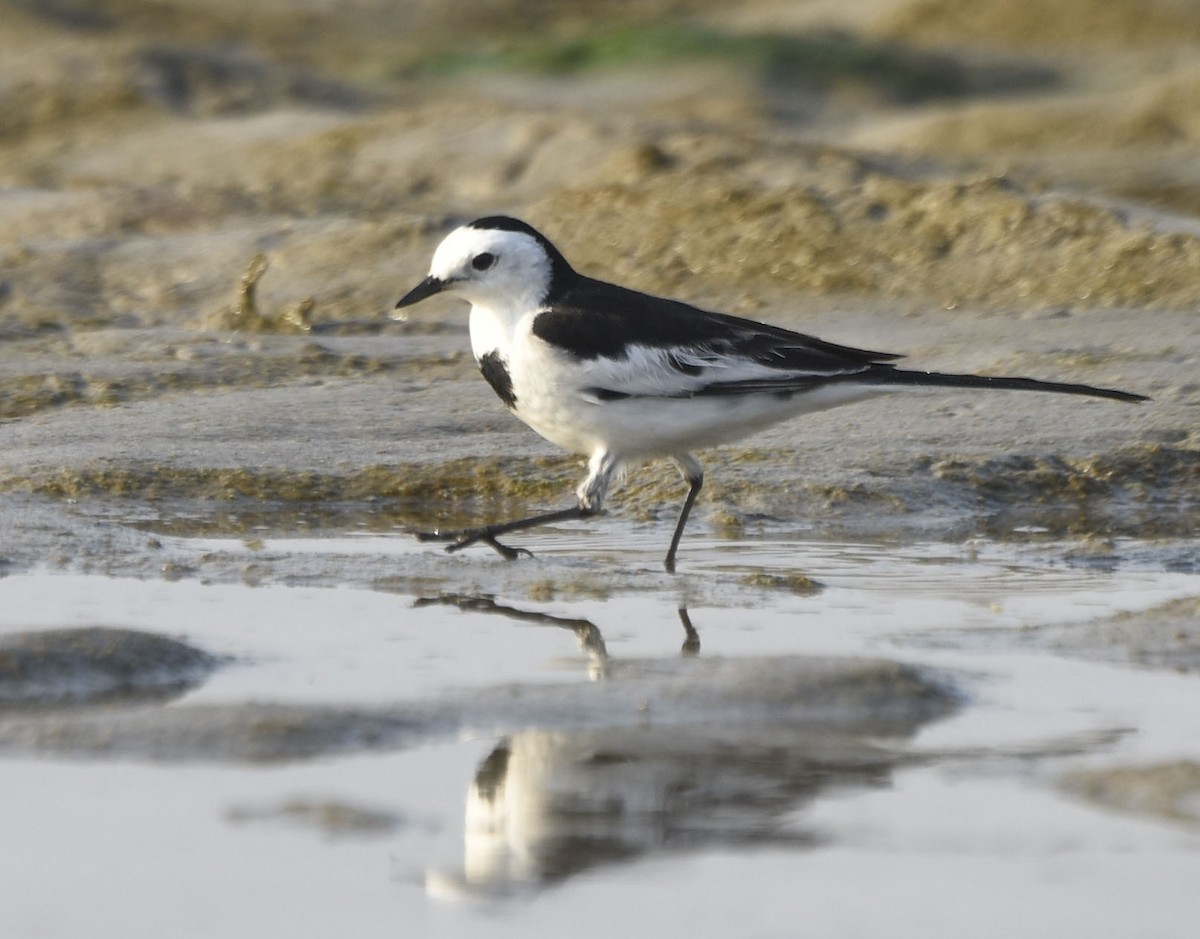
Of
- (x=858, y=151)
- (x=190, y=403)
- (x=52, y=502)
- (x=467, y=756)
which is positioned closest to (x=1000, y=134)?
Result: (x=858, y=151)

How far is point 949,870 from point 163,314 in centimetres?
765

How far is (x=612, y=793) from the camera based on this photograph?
3.62 meters

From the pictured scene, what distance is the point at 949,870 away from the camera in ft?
10.6

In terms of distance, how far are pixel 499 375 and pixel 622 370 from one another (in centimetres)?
38

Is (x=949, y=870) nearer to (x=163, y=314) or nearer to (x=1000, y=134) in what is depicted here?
(x=163, y=314)

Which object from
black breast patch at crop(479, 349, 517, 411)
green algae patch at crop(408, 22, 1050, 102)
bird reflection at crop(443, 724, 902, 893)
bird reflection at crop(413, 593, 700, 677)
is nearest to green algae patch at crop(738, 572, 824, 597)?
bird reflection at crop(413, 593, 700, 677)

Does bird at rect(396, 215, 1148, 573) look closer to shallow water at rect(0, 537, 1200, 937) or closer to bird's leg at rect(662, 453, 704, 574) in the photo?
bird's leg at rect(662, 453, 704, 574)

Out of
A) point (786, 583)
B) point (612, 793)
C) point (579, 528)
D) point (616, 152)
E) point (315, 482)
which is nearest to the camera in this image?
point (612, 793)

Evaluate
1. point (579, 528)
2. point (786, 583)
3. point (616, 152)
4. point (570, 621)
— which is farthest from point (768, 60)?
point (570, 621)

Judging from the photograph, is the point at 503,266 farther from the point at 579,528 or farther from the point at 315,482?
the point at 315,482

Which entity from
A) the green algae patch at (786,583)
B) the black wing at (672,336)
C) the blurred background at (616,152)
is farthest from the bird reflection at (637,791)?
the blurred background at (616,152)

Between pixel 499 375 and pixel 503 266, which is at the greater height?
pixel 503 266

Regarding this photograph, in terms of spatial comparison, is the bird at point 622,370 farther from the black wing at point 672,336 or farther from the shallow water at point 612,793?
the shallow water at point 612,793

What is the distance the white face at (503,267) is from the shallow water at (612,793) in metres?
1.31
